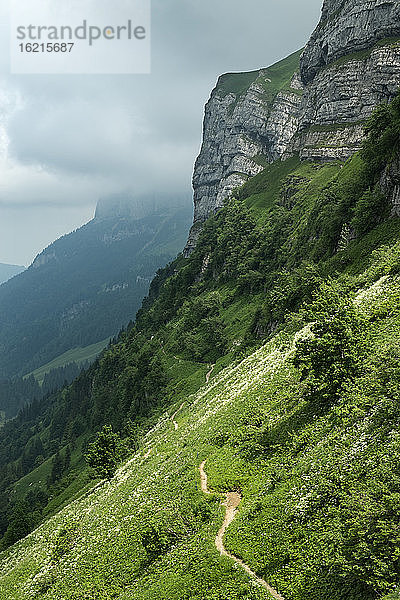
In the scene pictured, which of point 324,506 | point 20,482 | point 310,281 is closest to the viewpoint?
point 324,506

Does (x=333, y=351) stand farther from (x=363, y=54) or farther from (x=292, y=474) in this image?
(x=363, y=54)

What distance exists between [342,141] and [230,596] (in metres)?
146

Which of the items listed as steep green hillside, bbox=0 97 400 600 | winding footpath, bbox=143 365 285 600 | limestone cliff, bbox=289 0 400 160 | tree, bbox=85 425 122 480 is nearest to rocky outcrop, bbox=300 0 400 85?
limestone cliff, bbox=289 0 400 160

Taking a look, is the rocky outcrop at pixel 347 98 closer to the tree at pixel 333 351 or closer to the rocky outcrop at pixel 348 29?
the rocky outcrop at pixel 348 29

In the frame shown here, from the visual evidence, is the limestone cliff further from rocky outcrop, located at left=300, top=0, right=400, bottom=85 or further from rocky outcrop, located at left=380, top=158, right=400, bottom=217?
rocky outcrop, located at left=380, top=158, right=400, bottom=217

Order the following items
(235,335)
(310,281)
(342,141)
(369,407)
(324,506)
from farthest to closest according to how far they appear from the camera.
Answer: (342,141) < (235,335) < (310,281) < (369,407) < (324,506)

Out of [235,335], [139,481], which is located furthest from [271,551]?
[235,335]

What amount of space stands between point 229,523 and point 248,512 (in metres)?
1.41

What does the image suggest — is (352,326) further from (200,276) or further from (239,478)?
(200,276)

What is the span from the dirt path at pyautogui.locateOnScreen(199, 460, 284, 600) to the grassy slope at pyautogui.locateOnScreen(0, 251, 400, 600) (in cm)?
28

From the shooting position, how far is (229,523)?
68.3 ft

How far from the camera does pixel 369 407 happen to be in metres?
20.2

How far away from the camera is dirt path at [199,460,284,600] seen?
1553 cm

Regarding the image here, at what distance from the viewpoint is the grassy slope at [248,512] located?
15555 millimetres
